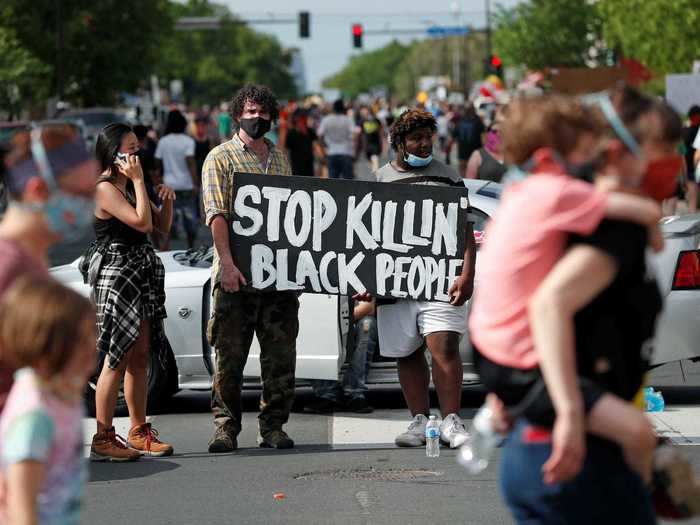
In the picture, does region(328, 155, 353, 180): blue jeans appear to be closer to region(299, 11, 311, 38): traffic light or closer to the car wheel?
the car wheel

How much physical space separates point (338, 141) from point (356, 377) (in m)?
17.3

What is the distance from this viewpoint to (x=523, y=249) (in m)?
3.56

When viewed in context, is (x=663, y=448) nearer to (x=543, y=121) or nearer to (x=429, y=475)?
(x=543, y=121)

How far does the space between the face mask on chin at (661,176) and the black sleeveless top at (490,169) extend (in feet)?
Answer: 31.8

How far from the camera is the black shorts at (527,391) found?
3.55 meters

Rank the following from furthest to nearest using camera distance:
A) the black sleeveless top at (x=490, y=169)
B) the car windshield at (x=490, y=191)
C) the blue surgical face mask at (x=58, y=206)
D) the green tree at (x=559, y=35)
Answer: the green tree at (x=559, y=35) < the black sleeveless top at (x=490, y=169) < the car windshield at (x=490, y=191) < the blue surgical face mask at (x=58, y=206)

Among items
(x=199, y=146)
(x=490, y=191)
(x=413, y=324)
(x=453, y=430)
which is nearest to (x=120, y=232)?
(x=413, y=324)

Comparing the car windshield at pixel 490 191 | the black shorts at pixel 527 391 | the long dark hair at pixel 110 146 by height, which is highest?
the long dark hair at pixel 110 146

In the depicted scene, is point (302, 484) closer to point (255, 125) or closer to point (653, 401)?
point (255, 125)

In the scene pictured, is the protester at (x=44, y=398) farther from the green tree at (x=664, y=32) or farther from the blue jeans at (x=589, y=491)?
the green tree at (x=664, y=32)

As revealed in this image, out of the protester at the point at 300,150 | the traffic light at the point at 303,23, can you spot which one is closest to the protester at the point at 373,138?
the protester at the point at 300,150

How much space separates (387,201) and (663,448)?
4879 millimetres

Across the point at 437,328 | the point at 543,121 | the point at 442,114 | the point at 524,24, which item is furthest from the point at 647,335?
the point at 524,24

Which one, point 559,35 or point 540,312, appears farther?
point 559,35
